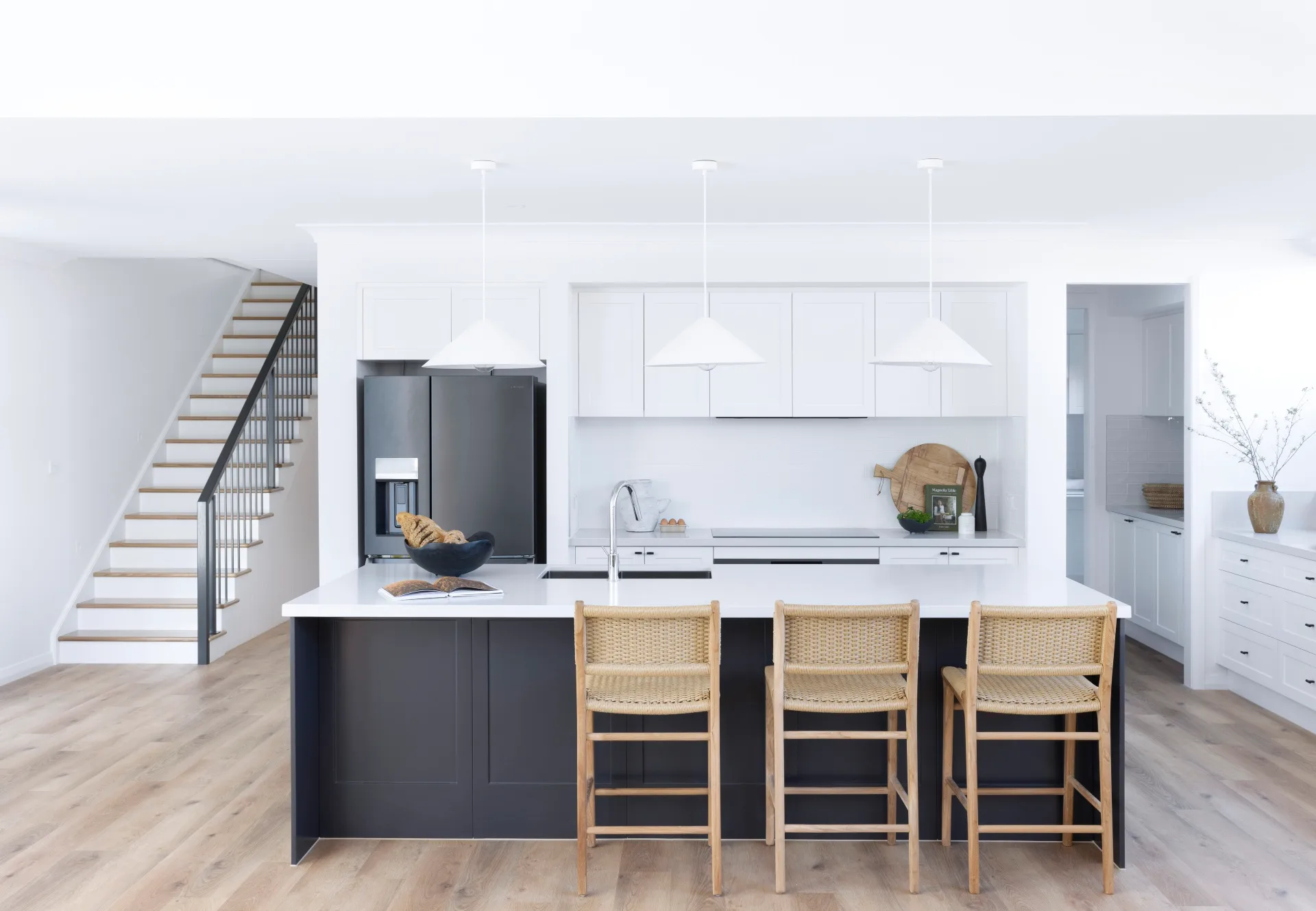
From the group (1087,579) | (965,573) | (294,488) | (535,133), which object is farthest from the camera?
(294,488)

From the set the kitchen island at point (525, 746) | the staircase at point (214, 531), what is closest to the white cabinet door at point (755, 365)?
the kitchen island at point (525, 746)

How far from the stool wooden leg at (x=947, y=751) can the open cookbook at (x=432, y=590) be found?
1588 millimetres

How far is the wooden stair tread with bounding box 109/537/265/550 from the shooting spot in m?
6.70

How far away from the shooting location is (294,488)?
759cm

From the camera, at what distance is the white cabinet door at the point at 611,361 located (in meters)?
5.55

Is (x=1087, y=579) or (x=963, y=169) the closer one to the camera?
(x=963, y=169)

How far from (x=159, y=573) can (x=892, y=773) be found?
5.22m

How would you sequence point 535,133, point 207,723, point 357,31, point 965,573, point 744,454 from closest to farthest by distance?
point 357,31 < point 535,133 < point 965,573 < point 207,723 < point 744,454

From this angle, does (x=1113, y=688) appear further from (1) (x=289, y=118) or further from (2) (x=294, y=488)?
(2) (x=294, y=488)

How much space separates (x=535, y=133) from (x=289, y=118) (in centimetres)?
79

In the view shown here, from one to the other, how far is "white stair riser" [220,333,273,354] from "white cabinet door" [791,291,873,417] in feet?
16.4

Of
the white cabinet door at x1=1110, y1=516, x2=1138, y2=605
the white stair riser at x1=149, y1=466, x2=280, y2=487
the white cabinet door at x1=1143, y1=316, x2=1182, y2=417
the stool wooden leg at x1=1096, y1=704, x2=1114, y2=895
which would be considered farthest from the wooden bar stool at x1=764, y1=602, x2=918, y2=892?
the white stair riser at x1=149, y1=466, x2=280, y2=487

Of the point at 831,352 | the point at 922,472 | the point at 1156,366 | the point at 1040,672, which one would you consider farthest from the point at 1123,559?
the point at 1040,672

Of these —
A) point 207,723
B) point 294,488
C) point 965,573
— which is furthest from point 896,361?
point 294,488
